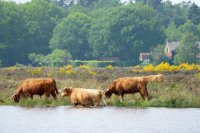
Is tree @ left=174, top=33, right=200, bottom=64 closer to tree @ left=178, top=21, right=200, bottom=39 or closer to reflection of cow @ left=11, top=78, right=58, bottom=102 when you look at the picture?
tree @ left=178, top=21, right=200, bottom=39

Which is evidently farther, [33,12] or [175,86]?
[33,12]

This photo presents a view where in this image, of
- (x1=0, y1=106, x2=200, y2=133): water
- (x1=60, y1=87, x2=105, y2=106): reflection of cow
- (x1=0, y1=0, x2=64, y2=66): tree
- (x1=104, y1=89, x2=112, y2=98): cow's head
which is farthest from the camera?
(x1=0, y1=0, x2=64, y2=66): tree

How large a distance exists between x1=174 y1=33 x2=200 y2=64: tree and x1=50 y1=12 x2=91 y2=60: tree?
17.9 meters

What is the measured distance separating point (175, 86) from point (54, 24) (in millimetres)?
122299

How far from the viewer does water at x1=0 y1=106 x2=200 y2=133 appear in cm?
3719

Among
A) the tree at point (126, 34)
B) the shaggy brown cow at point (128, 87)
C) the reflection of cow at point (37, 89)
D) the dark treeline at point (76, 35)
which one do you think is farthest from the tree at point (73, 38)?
the shaggy brown cow at point (128, 87)

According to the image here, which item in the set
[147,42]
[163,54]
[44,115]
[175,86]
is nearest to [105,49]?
[147,42]

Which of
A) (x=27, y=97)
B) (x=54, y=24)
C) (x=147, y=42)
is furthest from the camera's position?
(x=54, y=24)

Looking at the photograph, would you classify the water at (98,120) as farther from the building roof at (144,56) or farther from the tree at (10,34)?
the building roof at (144,56)

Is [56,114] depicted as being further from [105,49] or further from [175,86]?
[105,49]

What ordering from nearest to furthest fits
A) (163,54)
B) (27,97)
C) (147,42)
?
(27,97), (163,54), (147,42)

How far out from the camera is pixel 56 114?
42812mm

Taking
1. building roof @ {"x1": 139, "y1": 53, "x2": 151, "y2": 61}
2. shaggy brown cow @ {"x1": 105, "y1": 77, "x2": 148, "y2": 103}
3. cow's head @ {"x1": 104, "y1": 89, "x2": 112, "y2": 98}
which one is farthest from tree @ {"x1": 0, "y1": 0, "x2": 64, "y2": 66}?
shaggy brown cow @ {"x1": 105, "y1": 77, "x2": 148, "y2": 103}

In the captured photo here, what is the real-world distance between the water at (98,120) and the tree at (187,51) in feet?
320
